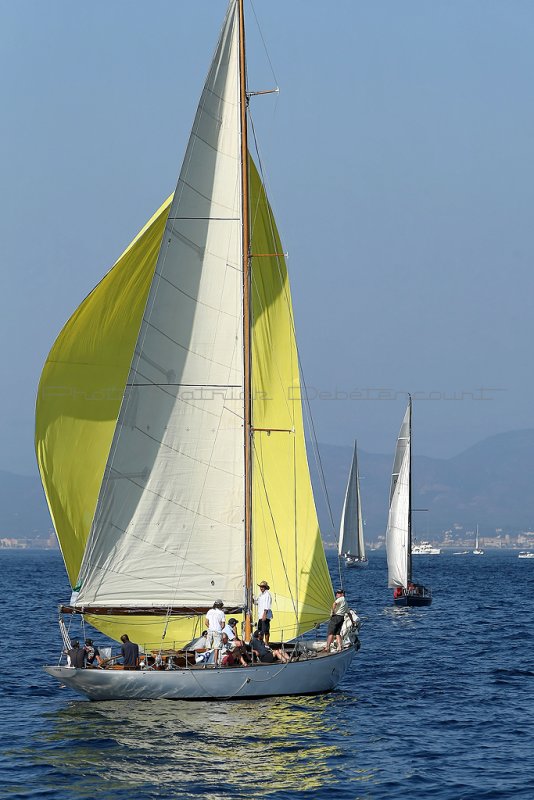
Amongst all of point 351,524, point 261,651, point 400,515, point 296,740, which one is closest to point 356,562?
point 351,524

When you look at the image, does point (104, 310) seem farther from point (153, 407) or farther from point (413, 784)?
point (413, 784)

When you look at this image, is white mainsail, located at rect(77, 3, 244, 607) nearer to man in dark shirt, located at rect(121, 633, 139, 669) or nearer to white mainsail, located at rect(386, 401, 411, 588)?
man in dark shirt, located at rect(121, 633, 139, 669)

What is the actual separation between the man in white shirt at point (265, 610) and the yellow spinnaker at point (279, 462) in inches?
41.4

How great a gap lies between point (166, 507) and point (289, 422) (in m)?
4.10

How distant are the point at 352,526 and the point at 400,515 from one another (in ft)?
145

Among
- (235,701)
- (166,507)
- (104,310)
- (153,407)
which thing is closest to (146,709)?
(235,701)

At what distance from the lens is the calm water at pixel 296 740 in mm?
21922

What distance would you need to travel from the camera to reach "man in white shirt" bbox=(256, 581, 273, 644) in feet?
93.7

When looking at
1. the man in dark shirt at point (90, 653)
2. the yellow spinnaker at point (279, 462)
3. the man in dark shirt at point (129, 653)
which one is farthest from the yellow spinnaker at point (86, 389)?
the yellow spinnaker at point (279, 462)

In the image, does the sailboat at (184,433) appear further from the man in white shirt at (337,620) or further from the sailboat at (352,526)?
the sailboat at (352,526)

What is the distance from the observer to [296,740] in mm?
24984

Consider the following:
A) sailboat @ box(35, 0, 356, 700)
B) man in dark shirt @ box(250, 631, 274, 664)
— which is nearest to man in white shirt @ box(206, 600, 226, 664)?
sailboat @ box(35, 0, 356, 700)

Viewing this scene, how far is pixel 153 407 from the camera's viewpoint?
93.7 ft

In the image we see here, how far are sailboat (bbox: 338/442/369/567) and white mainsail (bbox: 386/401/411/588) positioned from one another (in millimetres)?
37821
